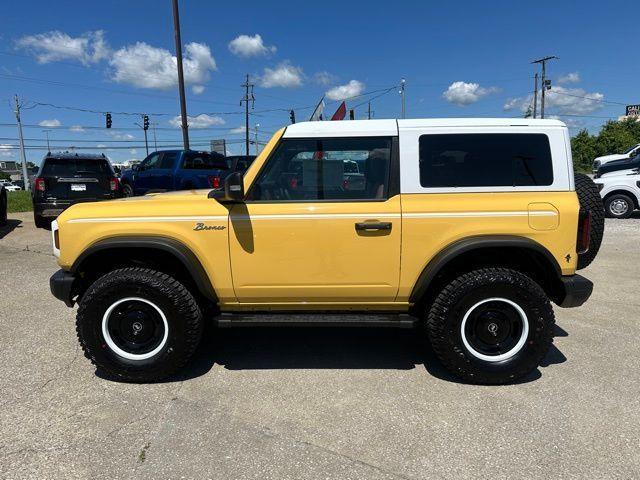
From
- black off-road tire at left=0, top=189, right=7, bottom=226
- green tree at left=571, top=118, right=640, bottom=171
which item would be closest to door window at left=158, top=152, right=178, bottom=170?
black off-road tire at left=0, top=189, right=7, bottom=226

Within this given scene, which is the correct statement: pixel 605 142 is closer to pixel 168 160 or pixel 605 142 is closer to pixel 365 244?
pixel 168 160

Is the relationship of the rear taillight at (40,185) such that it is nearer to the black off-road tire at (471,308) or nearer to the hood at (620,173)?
the black off-road tire at (471,308)

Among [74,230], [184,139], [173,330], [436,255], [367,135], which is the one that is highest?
[184,139]

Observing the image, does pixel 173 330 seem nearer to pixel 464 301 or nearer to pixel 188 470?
pixel 188 470

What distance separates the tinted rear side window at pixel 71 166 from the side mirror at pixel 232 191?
7.92 meters

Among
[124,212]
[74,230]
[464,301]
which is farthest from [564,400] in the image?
[74,230]

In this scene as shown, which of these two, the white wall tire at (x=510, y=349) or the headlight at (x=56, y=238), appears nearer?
the white wall tire at (x=510, y=349)

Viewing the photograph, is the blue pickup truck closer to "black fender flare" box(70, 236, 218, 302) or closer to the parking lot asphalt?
the parking lot asphalt

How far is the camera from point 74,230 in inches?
128

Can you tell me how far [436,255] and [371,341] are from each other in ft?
4.28

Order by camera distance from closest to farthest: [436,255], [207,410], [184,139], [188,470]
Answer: [188,470], [207,410], [436,255], [184,139]

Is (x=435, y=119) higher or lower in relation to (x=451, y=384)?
higher

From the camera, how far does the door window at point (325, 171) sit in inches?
127

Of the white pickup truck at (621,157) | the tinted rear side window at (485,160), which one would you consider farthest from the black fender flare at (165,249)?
the white pickup truck at (621,157)
